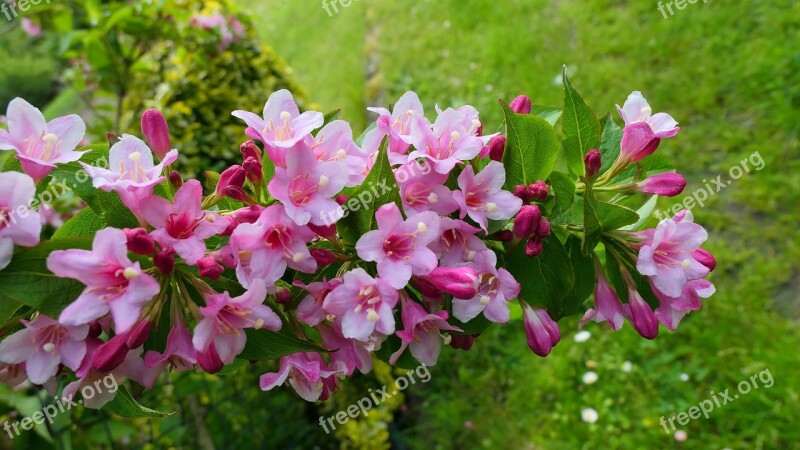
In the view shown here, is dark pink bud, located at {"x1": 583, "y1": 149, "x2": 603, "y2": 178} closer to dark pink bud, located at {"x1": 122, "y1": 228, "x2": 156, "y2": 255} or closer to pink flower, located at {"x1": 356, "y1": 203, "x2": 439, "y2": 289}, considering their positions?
pink flower, located at {"x1": 356, "y1": 203, "x2": 439, "y2": 289}

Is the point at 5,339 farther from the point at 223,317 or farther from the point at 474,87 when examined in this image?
the point at 474,87

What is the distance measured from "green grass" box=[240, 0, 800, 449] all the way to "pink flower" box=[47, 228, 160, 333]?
2.42 meters

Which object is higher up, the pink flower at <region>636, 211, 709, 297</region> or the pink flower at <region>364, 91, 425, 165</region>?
the pink flower at <region>364, 91, 425, 165</region>

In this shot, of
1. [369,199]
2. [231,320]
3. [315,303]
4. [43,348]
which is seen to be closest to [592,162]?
[369,199]

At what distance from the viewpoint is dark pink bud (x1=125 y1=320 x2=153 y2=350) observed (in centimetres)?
70

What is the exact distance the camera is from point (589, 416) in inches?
107

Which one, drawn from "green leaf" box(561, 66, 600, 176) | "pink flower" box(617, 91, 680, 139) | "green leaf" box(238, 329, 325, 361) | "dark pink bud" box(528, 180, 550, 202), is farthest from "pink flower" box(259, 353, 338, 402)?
"pink flower" box(617, 91, 680, 139)

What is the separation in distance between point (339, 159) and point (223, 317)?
0.25 metres

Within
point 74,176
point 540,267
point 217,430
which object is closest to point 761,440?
point 540,267

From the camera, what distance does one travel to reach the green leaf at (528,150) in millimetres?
881

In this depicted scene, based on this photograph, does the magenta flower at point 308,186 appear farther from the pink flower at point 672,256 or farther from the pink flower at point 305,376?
the pink flower at point 672,256

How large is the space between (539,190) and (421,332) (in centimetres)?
26

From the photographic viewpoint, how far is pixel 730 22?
383 cm

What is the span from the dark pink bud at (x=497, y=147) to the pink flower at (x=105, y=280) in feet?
1.58
